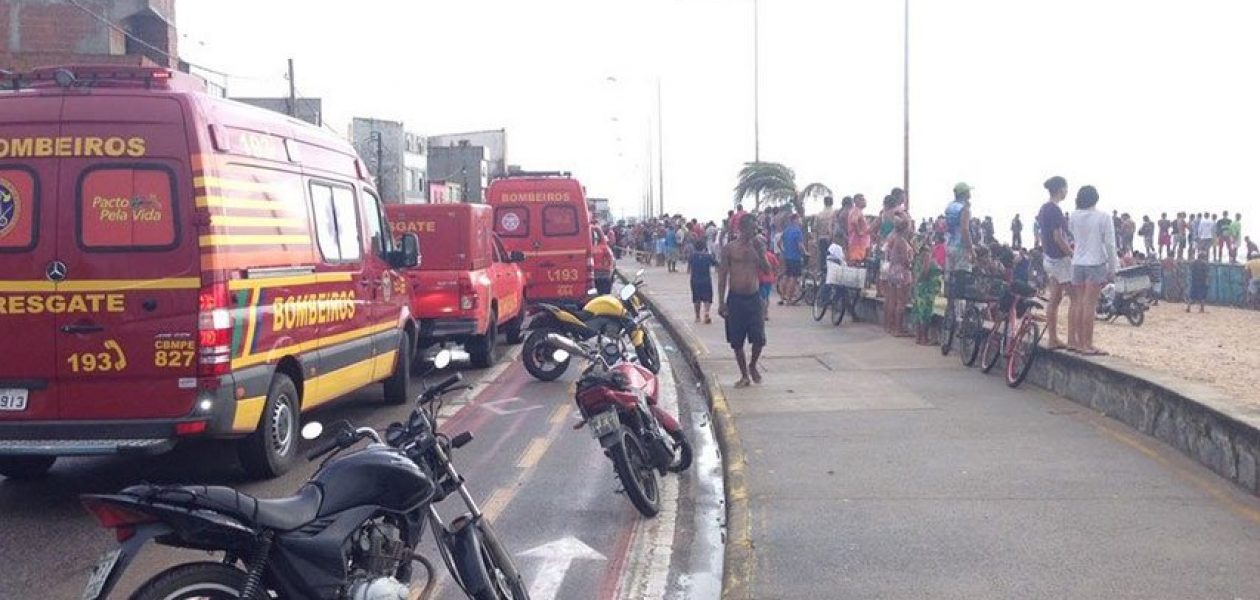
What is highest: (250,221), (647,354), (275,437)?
(250,221)

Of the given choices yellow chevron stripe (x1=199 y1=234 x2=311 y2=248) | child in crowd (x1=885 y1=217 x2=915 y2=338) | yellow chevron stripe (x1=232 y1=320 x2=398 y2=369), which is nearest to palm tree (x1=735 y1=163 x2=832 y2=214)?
child in crowd (x1=885 y1=217 x2=915 y2=338)

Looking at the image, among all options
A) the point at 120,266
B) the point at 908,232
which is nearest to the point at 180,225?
the point at 120,266

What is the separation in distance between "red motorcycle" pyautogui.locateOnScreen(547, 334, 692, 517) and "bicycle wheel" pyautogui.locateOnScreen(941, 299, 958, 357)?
7877 mm

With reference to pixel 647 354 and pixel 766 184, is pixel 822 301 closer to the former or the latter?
pixel 647 354

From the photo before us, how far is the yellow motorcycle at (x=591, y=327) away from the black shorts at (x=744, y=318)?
3.13 feet

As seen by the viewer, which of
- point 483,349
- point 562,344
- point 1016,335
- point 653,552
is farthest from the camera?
point 483,349

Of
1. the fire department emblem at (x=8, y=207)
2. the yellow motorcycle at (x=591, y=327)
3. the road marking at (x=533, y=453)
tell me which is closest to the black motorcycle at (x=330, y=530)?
the fire department emblem at (x=8, y=207)

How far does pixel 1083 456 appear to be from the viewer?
364 inches

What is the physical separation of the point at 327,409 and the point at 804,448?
5553mm

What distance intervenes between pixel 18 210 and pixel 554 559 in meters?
4.07

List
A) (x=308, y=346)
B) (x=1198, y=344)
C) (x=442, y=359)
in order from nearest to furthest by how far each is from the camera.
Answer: (x=442, y=359)
(x=308, y=346)
(x=1198, y=344)

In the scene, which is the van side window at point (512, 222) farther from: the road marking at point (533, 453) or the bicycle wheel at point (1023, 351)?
the road marking at point (533, 453)

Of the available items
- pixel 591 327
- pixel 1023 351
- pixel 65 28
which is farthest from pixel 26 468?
pixel 65 28

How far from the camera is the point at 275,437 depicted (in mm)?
9289
